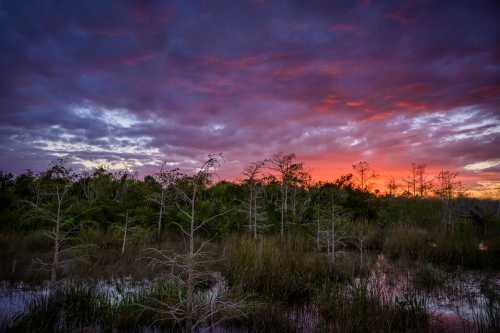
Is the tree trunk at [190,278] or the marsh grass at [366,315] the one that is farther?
the marsh grass at [366,315]

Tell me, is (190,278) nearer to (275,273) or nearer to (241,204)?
(275,273)

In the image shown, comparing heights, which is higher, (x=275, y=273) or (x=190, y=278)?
(x=190, y=278)

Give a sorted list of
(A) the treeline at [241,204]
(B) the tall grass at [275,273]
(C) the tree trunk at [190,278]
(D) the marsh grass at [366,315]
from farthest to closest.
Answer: (A) the treeline at [241,204] < (B) the tall grass at [275,273] < (D) the marsh grass at [366,315] < (C) the tree trunk at [190,278]

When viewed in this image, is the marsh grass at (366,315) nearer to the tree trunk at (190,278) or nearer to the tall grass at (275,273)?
the tall grass at (275,273)

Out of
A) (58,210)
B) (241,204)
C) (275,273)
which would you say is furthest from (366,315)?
(241,204)

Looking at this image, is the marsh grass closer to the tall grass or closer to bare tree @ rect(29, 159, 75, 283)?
the tall grass

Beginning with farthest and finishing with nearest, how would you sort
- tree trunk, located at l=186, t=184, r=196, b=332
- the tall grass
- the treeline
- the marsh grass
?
the treeline < the tall grass < the marsh grass < tree trunk, located at l=186, t=184, r=196, b=332

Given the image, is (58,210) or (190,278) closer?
(190,278)

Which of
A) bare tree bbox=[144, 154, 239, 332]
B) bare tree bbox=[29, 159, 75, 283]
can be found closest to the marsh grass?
bare tree bbox=[144, 154, 239, 332]

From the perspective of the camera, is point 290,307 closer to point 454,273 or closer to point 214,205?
point 454,273

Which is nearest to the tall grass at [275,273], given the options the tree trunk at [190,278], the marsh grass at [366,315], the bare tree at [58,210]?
the marsh grass at [366,315]

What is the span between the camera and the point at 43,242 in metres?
12.4

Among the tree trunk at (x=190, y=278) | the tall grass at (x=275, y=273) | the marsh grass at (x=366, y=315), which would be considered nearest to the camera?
the tree trunk at (x=190, y=278)

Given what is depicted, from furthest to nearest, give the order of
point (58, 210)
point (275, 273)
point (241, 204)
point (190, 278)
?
point (241, 204), point (275, 273), point (58, 210), point (190, 278)
